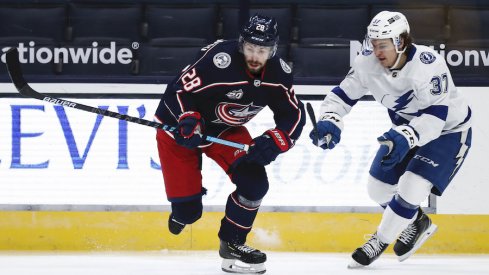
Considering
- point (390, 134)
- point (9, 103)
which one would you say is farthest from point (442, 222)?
point (9, 103)

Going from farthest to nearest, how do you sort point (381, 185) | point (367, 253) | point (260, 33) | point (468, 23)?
point (468, 23) < point (381, 185) < point (367, 253) < point (260, 33)

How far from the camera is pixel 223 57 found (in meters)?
4.05

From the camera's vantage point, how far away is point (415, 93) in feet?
13.8

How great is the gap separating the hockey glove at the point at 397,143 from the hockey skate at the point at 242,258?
23.0 inches

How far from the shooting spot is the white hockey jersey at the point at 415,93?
164 inches

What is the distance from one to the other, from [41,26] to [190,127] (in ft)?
9.29

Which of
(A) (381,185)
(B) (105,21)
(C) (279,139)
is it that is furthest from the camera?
(B) (105,21)

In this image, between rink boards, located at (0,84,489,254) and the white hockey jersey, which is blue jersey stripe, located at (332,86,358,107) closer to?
the white hockey jersey

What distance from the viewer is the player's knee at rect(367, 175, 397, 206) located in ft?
14.9

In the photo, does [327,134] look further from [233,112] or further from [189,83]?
[189,83]

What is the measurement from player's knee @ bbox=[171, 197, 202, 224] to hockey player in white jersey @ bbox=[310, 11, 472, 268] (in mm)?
532

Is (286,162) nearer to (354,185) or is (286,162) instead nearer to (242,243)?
(354,185)

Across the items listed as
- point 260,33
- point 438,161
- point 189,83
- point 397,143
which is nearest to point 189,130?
point 189,83

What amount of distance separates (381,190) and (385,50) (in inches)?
25.9
